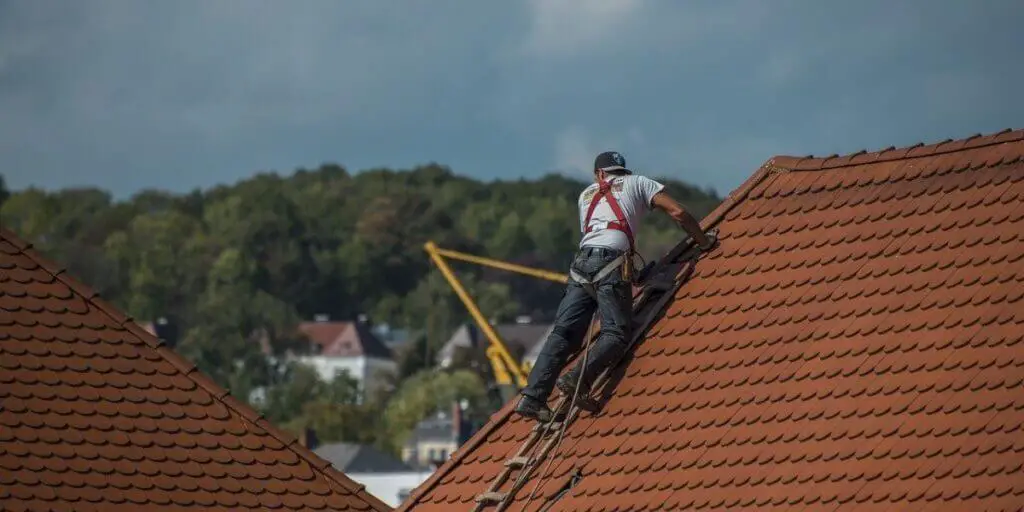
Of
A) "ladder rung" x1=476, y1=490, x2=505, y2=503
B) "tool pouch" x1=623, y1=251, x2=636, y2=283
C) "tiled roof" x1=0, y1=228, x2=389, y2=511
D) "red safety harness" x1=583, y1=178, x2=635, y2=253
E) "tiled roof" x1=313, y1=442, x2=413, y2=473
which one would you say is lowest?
"tiled roof" x1=313, y1=442, x2=413, y2=473

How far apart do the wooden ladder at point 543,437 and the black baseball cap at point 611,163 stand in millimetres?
865

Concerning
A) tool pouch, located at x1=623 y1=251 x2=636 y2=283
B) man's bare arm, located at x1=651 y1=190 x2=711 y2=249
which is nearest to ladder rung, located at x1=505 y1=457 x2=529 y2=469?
tool pouch, located at x1=623 y1=251 x2=636 y2=283

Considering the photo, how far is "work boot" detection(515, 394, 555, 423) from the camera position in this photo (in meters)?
15.4

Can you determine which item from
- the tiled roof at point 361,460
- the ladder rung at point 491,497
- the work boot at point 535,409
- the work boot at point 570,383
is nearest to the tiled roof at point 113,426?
the ladder rung at point 491,497

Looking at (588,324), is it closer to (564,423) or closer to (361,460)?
(564,423)

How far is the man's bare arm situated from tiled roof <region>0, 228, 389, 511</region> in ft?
10.4

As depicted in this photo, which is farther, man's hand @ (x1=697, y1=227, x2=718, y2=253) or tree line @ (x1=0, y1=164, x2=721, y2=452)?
tree line @ (x1=0, y1=164, x2=721, y2=452)

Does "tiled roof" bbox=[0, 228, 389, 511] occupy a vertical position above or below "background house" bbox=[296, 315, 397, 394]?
above

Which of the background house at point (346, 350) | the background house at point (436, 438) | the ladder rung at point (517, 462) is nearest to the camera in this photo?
the ladder rung at point (517, 462)

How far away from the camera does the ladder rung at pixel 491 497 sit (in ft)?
49.3

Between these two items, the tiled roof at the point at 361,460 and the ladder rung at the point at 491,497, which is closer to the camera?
the ladder rung at the point at 491,497

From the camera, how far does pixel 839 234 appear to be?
49.6ft

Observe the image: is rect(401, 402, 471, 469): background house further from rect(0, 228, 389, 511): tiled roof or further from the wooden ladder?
the wooden ladder

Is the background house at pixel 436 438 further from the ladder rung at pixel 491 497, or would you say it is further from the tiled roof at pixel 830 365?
the ladder rung at pixel 491 497
